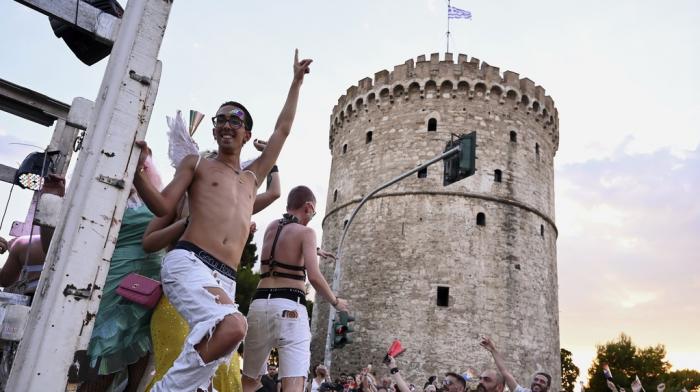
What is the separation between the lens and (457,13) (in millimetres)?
23875

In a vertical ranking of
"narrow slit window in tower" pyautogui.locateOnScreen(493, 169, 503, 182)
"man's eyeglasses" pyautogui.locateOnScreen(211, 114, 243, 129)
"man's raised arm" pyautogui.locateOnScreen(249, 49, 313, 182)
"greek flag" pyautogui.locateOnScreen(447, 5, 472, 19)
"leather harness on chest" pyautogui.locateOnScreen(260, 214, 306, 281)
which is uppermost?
"greek flag" pyautogui.locateOnScreen(447, 5, 472, 19)

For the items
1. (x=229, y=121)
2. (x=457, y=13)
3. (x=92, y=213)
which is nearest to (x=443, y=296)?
(x=457, y=13)

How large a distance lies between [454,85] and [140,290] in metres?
20.5

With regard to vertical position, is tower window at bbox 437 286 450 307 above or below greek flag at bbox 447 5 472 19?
below

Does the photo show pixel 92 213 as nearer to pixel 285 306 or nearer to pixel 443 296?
pixel 285 306

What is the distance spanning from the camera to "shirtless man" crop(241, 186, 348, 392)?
350 centimetres

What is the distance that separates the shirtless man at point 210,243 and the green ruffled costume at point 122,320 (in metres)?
0.48

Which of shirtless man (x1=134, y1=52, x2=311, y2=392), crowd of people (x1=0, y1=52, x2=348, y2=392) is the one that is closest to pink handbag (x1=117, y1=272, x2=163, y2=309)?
crowd of people (x1=0, y1=52, x2=348, y2=392)

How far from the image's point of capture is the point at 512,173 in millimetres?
21266

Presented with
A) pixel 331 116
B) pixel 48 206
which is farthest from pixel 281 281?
pixel 331 116

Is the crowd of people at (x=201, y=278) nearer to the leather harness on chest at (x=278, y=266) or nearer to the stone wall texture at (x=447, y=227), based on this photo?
the leather harness on chest at (x=278, y=266)

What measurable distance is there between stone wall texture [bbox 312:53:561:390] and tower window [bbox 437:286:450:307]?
194 mm

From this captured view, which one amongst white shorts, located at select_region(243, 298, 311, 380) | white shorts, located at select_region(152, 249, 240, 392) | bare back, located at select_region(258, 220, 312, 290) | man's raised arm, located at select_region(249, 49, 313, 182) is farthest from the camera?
bare back, located at select_region(258, 220, 312, 290)

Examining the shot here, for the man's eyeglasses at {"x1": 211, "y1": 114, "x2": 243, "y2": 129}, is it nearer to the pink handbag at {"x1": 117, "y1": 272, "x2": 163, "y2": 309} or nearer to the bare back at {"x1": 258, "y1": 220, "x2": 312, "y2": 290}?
the pink handbag at {"x1": 117, "y1": 272, "x2": 163, "y2": 309}
